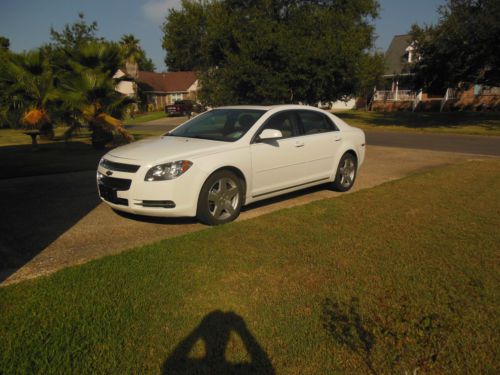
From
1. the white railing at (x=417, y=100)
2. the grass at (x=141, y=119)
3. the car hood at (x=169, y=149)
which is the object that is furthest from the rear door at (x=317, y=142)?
the white railing at (x=417, y=100)

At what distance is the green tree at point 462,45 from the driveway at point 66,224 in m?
17.9

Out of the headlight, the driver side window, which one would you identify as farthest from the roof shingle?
the headlight

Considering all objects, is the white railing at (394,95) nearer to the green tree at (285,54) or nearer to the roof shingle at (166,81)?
the green tree at (285,54)

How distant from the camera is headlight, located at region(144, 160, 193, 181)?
4.93 metres

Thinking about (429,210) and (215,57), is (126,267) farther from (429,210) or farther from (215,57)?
(215,57)

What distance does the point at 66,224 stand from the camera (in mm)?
5434

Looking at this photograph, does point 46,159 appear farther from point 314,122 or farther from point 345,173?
point 345,173

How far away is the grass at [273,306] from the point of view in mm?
2662

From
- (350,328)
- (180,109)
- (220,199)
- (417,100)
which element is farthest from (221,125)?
(417,100)

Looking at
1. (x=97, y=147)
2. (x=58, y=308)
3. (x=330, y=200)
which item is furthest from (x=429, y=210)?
(x=97, y=147)

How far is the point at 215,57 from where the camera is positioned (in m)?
25.1

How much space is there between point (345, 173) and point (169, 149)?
3.56m

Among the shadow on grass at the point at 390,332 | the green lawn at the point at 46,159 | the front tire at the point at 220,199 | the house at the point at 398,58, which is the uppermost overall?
the house at the point at 398,58

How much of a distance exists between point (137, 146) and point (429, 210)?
431cm
